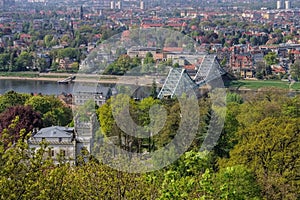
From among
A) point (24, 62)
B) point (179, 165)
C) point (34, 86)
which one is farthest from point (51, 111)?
point (24, 62)

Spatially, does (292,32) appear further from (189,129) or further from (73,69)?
(189,129)

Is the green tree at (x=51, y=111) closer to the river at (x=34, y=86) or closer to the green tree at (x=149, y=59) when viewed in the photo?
the river at (x=34, y=86)

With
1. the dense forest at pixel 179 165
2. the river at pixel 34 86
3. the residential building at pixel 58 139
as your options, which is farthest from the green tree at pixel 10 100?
the river at pixel 34 86

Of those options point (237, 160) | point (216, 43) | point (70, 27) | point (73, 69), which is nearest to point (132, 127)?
point (237, 160)

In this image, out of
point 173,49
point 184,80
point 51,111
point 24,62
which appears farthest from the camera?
point 24,62

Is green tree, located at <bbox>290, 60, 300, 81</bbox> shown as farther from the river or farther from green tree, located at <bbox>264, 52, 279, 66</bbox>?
the river

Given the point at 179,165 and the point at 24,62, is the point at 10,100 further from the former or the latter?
the point at 24,62

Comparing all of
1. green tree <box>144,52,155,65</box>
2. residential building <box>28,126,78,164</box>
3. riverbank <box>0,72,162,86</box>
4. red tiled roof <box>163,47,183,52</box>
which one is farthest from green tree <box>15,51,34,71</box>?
residential building <box>28,126,78,164</box>

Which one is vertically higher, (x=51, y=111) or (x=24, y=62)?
(x=51, y=111)
